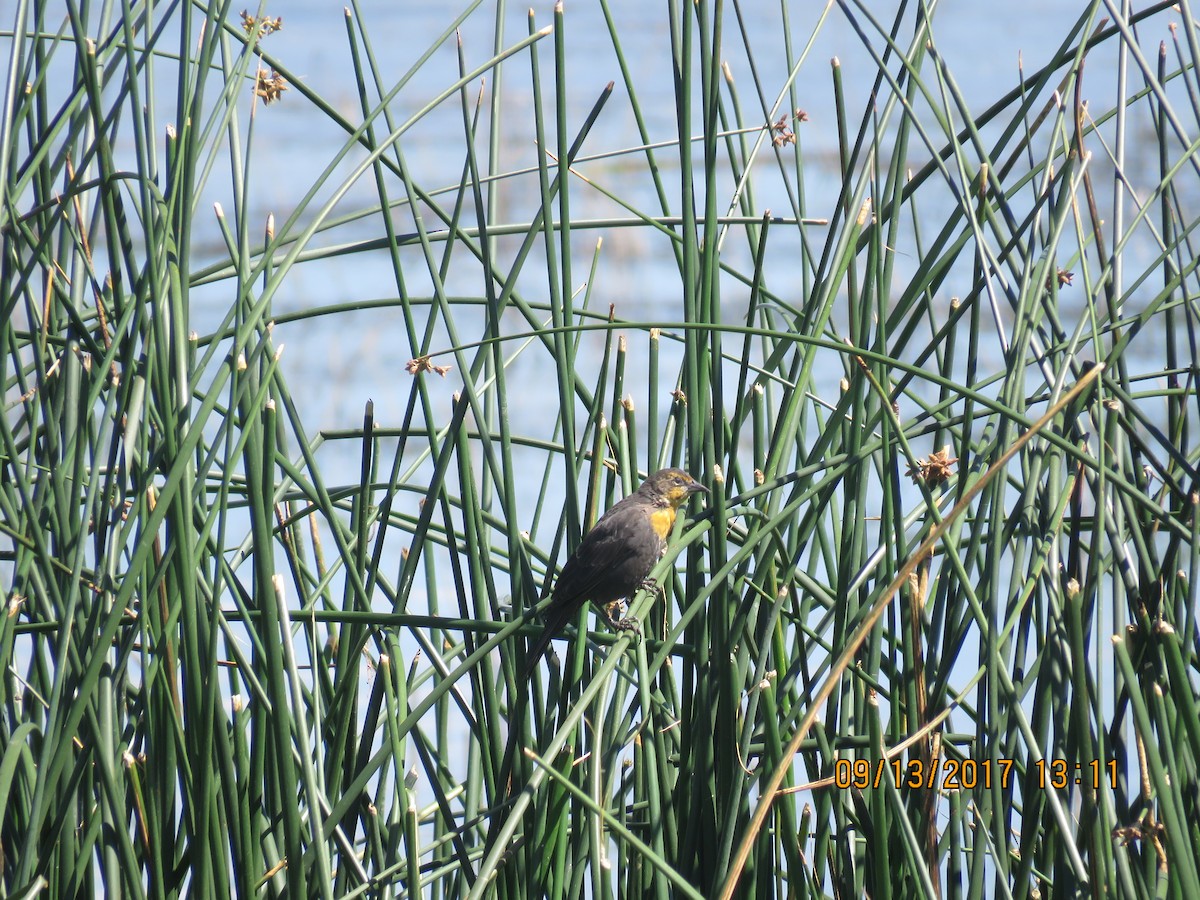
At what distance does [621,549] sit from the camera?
2449 mm

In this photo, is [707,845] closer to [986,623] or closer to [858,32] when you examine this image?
[986,623]

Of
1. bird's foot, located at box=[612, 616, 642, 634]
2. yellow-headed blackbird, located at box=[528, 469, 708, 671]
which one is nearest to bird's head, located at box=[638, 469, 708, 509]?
yellow-headed blackbird, located at box=[528, 469, 708, 671]

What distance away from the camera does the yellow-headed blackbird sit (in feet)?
6.60

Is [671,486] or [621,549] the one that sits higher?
[671,486]

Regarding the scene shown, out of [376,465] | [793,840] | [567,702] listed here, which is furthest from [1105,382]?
[376,465]

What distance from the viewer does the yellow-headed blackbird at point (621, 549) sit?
79.2 inches
